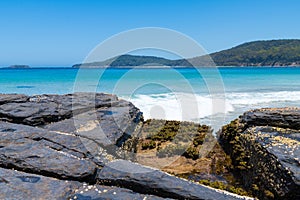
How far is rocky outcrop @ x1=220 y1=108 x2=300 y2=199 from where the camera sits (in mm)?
6617

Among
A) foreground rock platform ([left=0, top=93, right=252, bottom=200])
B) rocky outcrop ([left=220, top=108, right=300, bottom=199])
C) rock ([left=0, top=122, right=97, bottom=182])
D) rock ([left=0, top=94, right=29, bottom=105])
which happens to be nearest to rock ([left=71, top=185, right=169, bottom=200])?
foreground rock platform ([left=0, top=93, right=252, bottom=200])

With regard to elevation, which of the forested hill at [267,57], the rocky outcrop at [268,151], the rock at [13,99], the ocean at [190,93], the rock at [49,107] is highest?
the forested hill at [267,57]

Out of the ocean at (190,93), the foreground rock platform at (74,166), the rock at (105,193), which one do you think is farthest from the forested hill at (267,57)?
the rock at (105,193)

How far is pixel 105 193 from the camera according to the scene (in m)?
4.70

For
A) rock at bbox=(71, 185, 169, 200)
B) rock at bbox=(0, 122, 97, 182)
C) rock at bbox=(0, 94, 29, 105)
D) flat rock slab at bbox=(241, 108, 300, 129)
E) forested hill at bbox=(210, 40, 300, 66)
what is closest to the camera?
rock at bbox=(71, 185, 169, 200)

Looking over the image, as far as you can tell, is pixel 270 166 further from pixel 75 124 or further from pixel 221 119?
pixel 221 119

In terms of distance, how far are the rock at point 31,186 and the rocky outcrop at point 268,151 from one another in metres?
4.77

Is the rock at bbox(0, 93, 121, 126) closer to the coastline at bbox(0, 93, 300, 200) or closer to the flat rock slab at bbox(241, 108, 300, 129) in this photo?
the coastline at bbox(0, 93, 300, 200)

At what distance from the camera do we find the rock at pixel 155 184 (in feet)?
15.6

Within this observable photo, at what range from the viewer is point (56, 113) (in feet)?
29.7

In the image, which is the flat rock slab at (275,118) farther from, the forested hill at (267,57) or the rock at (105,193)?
the forested hill at (267,57)

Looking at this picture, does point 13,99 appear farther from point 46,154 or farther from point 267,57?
point 267,57

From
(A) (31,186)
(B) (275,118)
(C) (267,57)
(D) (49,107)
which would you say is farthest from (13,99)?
(C) (267,57)

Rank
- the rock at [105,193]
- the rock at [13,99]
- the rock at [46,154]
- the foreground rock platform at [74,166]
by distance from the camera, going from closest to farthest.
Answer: the rock at [105,193] < the foreground rock platform at [74,166] < the rock at [46,154] < the rock at [13,99]
